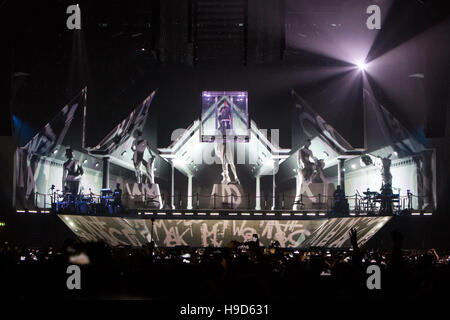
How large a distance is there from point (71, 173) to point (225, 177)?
6.63 meters

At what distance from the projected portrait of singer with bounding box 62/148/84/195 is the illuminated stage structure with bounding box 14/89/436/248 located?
115 millimetres

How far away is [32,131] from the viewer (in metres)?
24.2

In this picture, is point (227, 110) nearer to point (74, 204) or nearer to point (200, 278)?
point (74, 204)

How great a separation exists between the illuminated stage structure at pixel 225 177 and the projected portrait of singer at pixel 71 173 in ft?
0.38

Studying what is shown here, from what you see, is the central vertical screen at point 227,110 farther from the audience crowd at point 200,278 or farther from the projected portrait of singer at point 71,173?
the audience crowd at point 200,278

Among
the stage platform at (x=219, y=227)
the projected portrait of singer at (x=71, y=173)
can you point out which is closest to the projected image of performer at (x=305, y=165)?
the stage platform at (x=219, y=227)

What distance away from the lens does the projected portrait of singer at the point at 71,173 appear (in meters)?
24.3

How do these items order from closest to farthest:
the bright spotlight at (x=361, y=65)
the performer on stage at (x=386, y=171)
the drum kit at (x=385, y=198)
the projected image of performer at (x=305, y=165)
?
the drum kit at (x=385, y=198) → the performer on stage at (x=386, y=171) → the projected image of performer at (x=305, y=165) → the bright spotlight at (x=361, y=65)

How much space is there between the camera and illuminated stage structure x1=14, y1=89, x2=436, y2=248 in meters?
23.0

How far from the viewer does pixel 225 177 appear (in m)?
26.3

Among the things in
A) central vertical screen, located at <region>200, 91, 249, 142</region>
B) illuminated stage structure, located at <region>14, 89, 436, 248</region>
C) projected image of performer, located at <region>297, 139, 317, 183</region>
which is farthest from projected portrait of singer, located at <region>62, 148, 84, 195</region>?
projected image of performer, located at <region>297, 139, 317, 183</region>

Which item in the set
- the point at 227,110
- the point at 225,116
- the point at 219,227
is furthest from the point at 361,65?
the point at 219,227

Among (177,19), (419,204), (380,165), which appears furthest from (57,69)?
(419,204)
